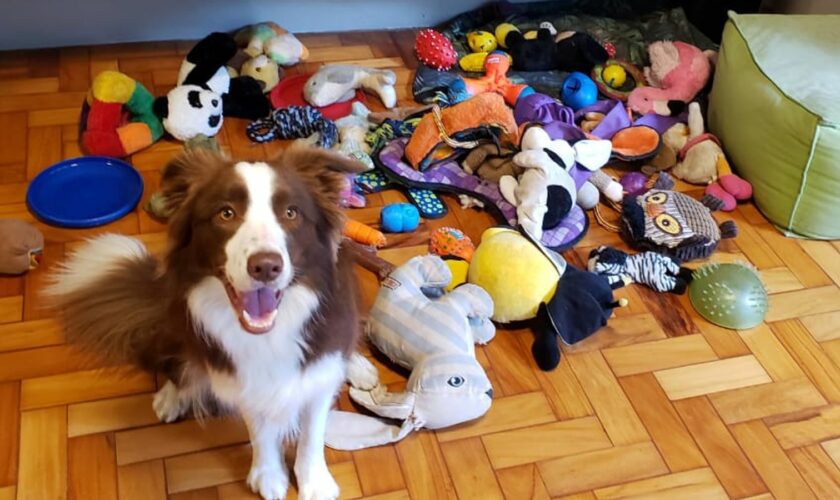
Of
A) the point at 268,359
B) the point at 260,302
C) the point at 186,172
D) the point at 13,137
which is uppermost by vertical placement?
the point at 186,172

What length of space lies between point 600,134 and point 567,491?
4.36 feet

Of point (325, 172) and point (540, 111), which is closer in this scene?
point (325, 172)

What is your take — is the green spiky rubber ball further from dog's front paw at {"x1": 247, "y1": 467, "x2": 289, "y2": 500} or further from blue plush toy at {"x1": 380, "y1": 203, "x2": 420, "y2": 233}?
dog's front paw at {"x1": 247, "y1": 467, "x2": 289, "y2": 500}

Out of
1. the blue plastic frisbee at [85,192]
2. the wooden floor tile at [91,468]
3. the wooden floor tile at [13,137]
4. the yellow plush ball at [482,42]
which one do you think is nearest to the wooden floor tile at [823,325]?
the yellow plush ball at [482,42]

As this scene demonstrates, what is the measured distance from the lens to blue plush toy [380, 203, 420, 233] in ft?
7.52

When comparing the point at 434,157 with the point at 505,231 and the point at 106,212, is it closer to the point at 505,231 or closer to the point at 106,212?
the point at 505,231

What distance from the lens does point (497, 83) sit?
288cm

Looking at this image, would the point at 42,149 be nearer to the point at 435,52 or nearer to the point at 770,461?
the point at 435,52

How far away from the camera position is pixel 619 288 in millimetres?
2193

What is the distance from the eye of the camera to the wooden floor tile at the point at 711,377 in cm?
198

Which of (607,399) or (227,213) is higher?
(227,213)

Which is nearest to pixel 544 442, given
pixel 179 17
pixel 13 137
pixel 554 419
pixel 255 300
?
pixel 554 419

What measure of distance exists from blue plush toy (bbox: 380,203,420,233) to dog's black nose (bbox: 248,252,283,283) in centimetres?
109

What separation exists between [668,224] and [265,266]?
145 centimetres
